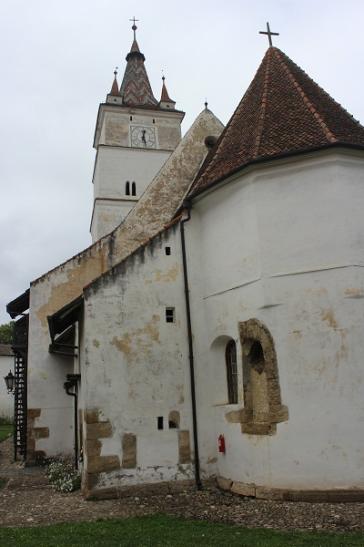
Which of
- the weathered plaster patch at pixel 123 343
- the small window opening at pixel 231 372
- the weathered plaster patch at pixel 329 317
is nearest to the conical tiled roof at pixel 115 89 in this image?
the weathered plaster patch at pixel 123 343

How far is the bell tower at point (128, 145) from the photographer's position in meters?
31.0

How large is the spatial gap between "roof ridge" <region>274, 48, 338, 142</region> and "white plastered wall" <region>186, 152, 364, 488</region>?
1.58 feet

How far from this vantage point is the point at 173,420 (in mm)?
11203

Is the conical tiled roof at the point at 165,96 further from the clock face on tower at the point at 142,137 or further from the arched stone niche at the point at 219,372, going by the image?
the arched stone niche at the point at 219,372

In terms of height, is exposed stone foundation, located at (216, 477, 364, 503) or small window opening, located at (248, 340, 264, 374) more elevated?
small window opening, located at (248, 340, 264, 374)

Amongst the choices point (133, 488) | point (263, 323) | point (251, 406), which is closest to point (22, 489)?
point (133, 488)

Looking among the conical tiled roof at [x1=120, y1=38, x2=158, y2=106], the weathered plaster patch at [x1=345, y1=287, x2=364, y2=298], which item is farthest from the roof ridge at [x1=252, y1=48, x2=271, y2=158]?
the conical tiled roof at [x1=120, y1=38, x2=158, y2=106]

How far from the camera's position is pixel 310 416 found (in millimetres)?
9320

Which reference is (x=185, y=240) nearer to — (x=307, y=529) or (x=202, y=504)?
(x=202, y=504)

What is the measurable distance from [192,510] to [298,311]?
4166mm

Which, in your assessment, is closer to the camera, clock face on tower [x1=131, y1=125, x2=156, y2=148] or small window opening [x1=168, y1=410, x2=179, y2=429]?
small window opening [x1=168, y1=410, x2=179, y2=429]

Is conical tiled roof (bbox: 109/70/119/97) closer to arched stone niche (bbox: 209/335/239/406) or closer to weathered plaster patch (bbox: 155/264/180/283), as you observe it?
weathered plaster patch (bbox: 155/264/180/283)

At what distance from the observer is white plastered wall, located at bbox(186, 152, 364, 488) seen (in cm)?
923

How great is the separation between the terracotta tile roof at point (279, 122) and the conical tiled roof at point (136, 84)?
2208cm
